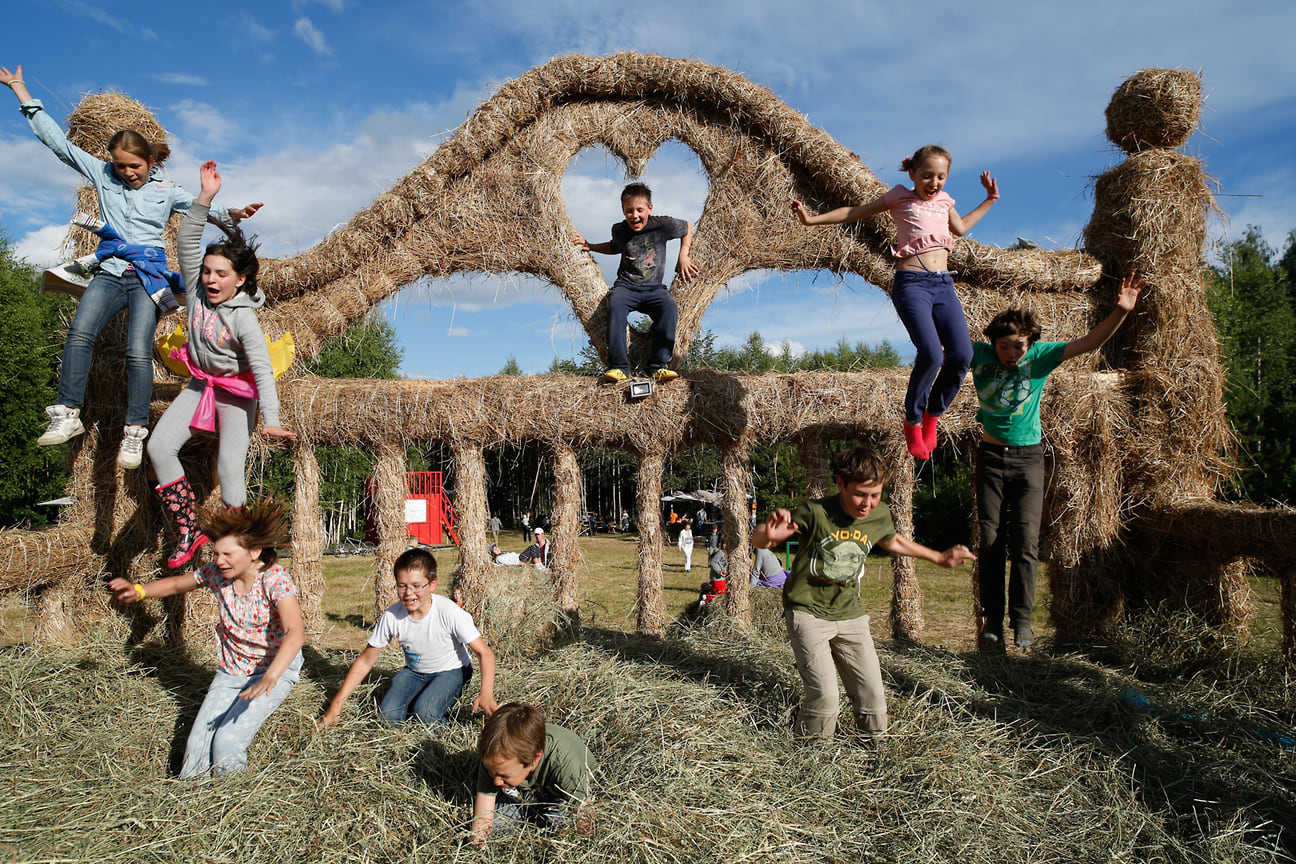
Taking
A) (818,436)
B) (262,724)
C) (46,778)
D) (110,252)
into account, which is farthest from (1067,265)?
(46,778)

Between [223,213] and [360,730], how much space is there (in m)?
3.50

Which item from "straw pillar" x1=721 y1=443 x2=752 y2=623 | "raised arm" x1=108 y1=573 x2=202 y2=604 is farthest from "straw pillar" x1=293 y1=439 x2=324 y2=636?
"straw pillar" x1=721 y1=443 x2=752 y2=623

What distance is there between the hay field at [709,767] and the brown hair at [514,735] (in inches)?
14.4

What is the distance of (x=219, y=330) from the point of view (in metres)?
4.71

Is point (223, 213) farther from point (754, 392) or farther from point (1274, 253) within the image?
point (1274, 253)

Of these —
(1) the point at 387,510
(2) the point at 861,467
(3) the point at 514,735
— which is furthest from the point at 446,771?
(1) the point at 387,510

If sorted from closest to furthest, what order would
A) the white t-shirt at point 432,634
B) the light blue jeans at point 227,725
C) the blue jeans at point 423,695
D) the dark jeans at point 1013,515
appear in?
the light blue jeans at point 227,725 → the blue jeans at point 423,695 → the white t-shirt at point 432,634 → the dark jeans at point 1013,515

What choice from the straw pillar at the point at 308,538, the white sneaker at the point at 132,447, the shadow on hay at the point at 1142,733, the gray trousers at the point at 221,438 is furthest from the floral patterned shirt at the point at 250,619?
the shadow on hay at the point at 1142,733

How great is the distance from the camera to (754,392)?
6.33 meters

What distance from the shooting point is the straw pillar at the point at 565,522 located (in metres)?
6.36

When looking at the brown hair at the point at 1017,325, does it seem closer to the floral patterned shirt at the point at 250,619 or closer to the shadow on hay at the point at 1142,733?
the shadow on hay at the point at 1142,733

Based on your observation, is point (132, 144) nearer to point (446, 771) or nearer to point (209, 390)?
point (209, 390)

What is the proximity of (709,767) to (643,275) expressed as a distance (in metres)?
4.33

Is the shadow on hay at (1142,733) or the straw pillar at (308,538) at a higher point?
the straw pillar at (308,538)
